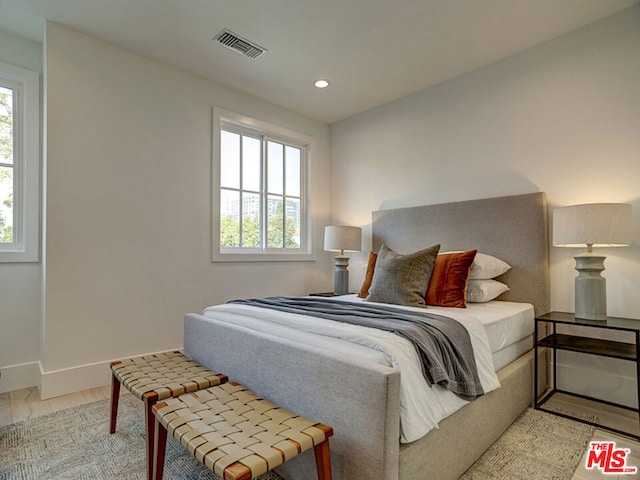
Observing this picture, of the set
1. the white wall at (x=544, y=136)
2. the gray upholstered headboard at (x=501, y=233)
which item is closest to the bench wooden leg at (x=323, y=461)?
the gray upholstered headboard at (x=501, y=233)

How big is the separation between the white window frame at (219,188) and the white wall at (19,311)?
1.38m

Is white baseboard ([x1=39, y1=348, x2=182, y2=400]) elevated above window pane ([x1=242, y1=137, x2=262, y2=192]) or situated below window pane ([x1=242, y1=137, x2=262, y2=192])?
below

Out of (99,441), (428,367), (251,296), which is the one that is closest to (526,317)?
(428,367)

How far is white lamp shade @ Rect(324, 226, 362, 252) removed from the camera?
3652 millimetres

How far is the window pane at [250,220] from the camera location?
3.65m

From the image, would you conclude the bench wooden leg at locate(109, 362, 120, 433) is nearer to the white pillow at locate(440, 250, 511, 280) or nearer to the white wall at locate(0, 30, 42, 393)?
the white wall at locate(0, 30, 42, 393)

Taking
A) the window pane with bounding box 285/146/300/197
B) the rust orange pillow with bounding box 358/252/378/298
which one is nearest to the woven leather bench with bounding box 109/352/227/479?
the rust orange pillow with bounding box 358/252/378/298

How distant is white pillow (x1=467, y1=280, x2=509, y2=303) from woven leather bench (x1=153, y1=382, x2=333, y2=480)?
69.8 inches

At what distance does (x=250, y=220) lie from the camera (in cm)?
370

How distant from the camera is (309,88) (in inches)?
136

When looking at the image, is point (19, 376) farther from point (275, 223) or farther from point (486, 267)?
point (486, 267)

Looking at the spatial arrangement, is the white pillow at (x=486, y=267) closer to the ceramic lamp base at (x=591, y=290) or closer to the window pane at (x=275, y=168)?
the ceramic lamp base at (x=591, y=290)

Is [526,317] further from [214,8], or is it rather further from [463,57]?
[214,8]

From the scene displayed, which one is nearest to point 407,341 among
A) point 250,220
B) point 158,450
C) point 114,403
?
point 158,450
